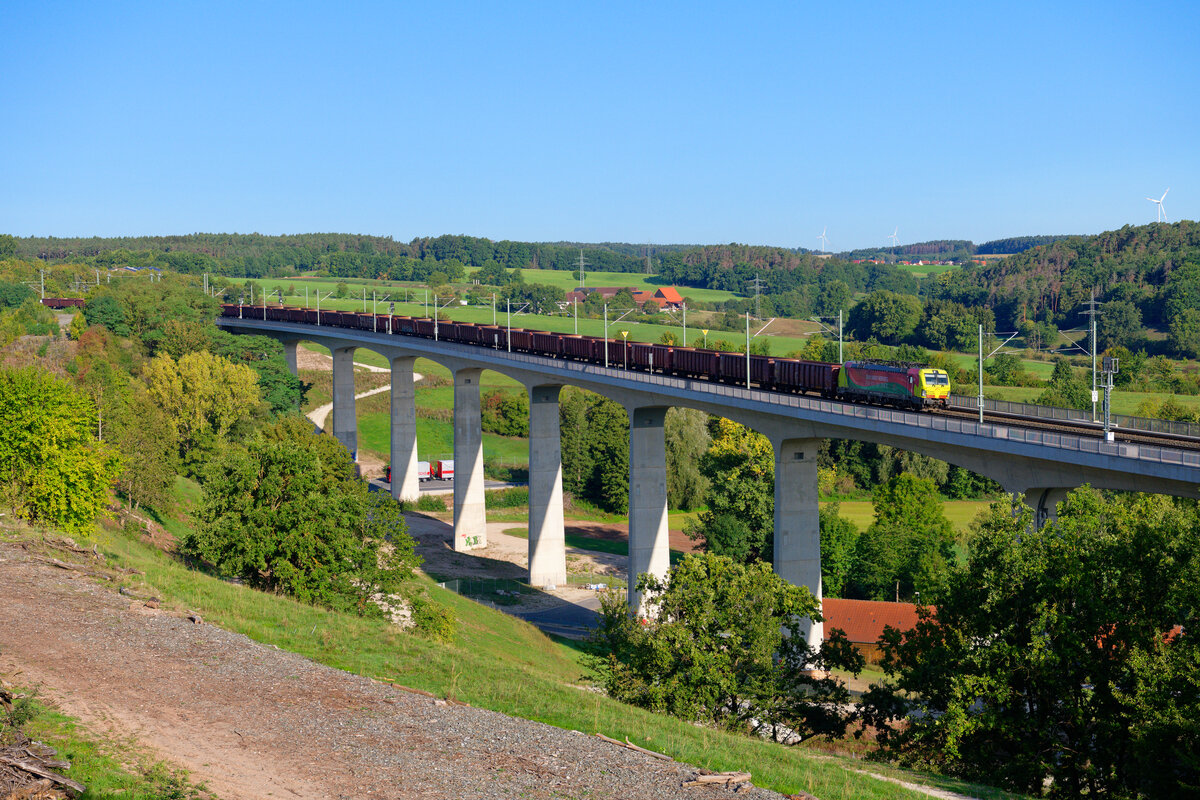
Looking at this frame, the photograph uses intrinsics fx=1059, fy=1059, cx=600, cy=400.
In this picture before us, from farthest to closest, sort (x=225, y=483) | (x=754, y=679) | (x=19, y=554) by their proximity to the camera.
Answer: (x=225, y=483), (x=754, y=679), (x=19, y=554)

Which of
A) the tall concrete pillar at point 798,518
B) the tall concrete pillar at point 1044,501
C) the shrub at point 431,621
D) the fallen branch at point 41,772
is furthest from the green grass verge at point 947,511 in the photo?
the fallen branch at point 41,772

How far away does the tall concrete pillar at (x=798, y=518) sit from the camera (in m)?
54.0

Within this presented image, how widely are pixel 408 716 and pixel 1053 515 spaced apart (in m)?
28.4

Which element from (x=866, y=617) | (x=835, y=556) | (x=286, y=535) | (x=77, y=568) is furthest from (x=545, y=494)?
(x=77, y=568)

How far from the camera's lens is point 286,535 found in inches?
1507

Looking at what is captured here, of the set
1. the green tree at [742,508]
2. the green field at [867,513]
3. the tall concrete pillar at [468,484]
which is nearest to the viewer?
the green tree at [742,508]

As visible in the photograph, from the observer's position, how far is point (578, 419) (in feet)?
384

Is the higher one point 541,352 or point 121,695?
point 541,352

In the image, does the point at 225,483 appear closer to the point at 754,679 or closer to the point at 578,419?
the point at 754,679

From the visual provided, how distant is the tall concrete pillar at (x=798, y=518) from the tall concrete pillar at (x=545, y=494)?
24.1 metres

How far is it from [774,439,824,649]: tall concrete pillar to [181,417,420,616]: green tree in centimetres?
2086

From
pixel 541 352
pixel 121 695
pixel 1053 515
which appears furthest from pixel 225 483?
pixel 541 352

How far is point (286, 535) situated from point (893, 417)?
25.6m

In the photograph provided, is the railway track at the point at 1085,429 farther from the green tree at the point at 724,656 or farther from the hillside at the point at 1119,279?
the hillside at the point at 1119,279
